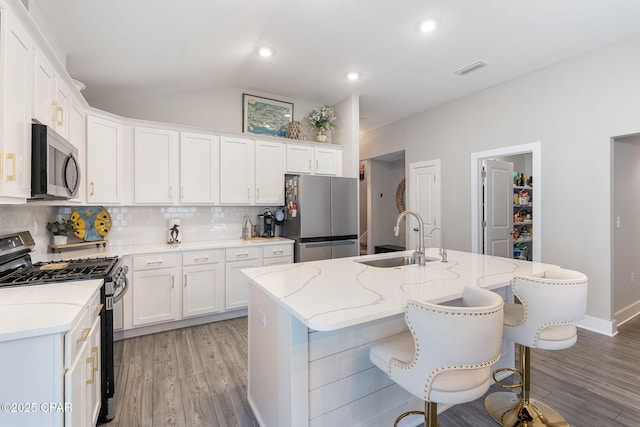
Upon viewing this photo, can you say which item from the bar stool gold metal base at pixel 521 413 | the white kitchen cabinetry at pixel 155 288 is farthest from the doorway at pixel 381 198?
the bar stool gold metal base at pixel 521 413

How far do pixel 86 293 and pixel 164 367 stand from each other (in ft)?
4.31

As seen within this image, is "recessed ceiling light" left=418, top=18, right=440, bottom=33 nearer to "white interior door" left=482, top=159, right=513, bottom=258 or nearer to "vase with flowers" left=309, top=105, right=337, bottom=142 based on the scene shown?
"vase with flowers" left=309, top=105, right=337, bottom=142

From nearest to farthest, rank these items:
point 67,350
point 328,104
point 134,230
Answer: point 67,350 → point 134,230 → point 328,104

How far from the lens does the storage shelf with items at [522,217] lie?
4973 mm

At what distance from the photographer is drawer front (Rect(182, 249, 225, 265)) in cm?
322

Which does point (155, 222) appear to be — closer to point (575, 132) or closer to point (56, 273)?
point (56, 273)

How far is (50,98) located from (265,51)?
1.94 metres

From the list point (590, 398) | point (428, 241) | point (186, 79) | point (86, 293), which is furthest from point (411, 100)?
point (86, 293)

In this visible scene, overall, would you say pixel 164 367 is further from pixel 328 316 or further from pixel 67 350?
pixel 328 316

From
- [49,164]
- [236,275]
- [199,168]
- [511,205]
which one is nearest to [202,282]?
[236,275]

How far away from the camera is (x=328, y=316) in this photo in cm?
117

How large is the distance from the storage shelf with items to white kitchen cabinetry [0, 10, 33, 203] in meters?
5.77

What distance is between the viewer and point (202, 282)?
3.31m

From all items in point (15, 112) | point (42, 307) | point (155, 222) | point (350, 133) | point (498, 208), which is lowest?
point (42, 307)
